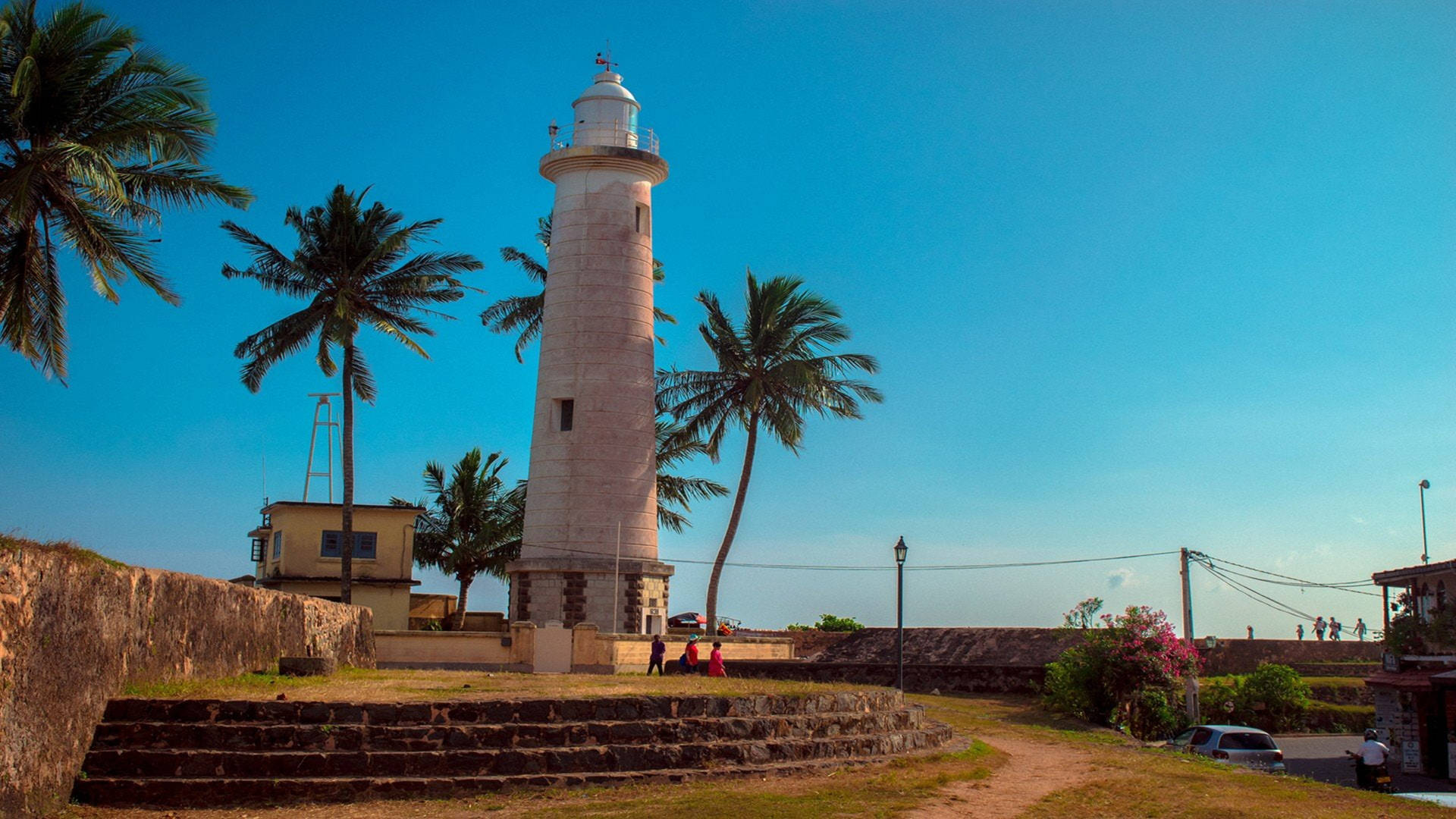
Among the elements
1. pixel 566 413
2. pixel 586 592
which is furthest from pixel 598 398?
pixel 586 592

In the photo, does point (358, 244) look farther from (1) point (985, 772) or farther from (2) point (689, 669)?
(1) point (985, 772)

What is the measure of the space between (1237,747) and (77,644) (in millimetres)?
17772

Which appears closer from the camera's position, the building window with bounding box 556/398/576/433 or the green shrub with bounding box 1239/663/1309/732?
the green shrub with bounding box 1239/663/1309/732

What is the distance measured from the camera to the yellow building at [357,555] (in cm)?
3372

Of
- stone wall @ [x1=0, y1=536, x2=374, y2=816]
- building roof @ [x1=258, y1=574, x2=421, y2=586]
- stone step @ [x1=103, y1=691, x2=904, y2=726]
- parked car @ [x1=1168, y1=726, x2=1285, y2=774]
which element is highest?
building roof @ [x1=258, y1=574, x2=421, y2=586]

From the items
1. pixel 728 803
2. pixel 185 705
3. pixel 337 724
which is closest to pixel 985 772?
pixel 728 803

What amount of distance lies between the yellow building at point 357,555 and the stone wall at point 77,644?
62.0 feet

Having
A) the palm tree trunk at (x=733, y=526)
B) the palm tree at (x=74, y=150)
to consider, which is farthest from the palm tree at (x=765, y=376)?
the palm tree at (x=74, y=150)

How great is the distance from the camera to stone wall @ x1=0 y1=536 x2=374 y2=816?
10.2 metres

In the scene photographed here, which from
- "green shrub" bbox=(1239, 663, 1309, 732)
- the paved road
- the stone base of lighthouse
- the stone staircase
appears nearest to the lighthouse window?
the stone base of lighthouse

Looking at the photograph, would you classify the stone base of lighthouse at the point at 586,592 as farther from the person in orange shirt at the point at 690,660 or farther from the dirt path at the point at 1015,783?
the dirt path at the point at 1015,783

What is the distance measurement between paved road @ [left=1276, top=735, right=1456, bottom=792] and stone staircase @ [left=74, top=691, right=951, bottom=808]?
39.0 feet

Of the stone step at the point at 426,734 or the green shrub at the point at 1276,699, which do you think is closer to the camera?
the stone step at the point at 426,734

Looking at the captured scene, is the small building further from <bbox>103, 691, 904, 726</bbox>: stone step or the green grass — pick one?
the green grass
